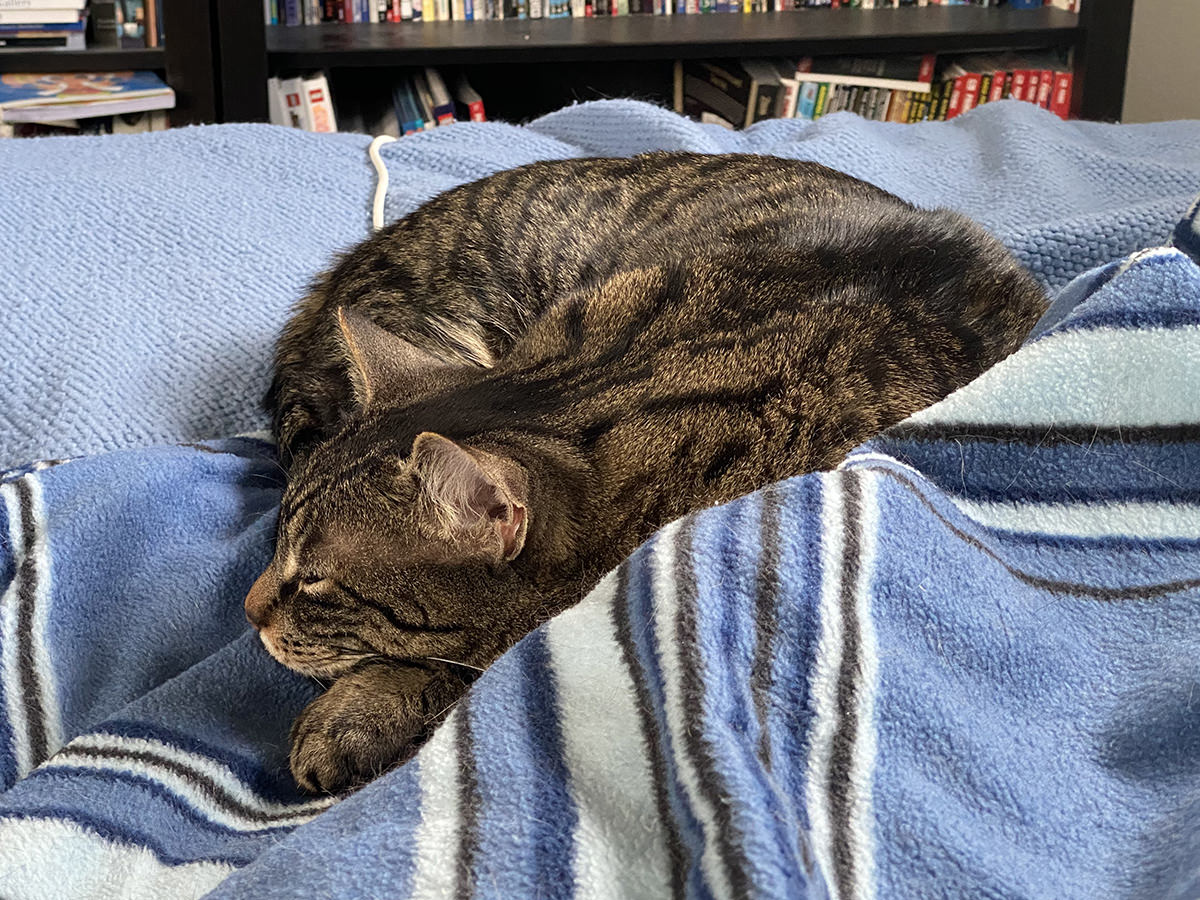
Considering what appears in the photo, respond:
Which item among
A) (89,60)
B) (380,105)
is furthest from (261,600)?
(380,105)

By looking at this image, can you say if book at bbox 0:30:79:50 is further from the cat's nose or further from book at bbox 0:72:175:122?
the cat's nose

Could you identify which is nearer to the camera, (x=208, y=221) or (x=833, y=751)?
(x=833, y=751)

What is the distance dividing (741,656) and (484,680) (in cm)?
15

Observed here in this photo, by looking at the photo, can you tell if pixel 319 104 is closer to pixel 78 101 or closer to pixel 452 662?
pixel 78 101

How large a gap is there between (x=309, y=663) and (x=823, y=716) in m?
0.51

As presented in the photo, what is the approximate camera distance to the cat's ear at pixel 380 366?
1051mm

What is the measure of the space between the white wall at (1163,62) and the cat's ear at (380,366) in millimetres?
2749

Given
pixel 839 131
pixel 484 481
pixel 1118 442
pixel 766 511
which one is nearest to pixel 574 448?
pixel 484 481

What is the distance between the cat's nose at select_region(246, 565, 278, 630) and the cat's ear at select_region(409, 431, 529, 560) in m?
0.18

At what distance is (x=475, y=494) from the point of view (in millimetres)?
841

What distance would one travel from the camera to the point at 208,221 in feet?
5.12

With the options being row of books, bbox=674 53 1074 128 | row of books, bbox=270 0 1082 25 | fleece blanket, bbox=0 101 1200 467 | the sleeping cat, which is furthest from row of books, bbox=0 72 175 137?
the sleeping cat

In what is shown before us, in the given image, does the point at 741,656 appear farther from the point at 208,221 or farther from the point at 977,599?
the point at 208,221

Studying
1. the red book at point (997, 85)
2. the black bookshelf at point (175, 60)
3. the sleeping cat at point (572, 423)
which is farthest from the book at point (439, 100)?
the sleeping cat at point (572, 423)
